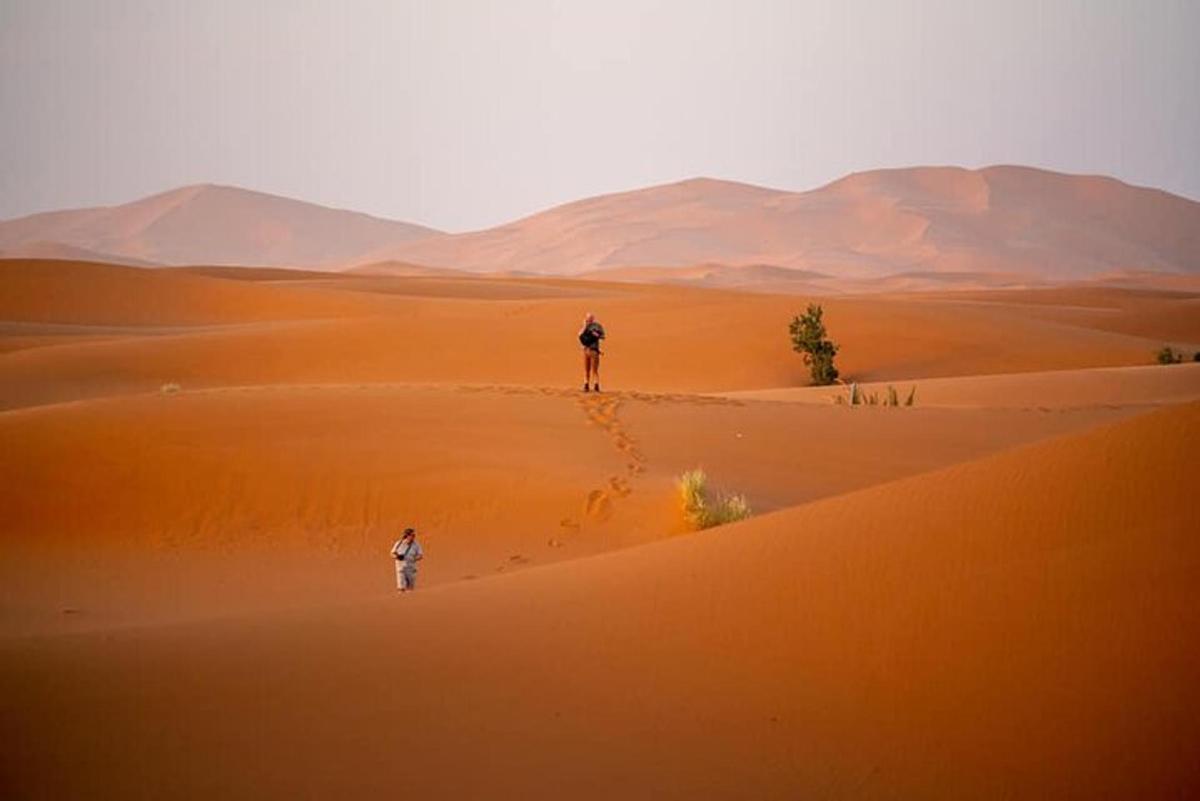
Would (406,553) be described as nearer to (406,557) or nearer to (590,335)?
(406,557)

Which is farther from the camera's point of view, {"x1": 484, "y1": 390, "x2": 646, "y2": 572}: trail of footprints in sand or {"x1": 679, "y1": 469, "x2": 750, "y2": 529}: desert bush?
{"x1": 484, "y1": 390, "x2": 646, "y2": 572}: trail of footprints in sand

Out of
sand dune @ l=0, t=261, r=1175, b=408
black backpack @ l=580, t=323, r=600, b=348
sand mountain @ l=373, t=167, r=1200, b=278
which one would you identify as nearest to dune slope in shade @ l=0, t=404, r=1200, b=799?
black backpack @ l=580, t=323, r=600, b=348

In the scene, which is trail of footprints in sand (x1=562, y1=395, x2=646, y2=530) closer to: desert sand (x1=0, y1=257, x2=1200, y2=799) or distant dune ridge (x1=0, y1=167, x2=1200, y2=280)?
desert sand (x1=0, y1=257, x2=1200, y2=799)

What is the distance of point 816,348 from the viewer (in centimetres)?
3012

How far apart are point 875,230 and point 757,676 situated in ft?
516

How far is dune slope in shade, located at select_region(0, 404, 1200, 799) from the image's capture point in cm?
428

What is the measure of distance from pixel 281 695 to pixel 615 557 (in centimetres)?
252

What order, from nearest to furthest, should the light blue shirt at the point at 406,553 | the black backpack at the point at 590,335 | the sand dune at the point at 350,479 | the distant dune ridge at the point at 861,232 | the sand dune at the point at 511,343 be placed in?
1. the light blue shirt at the point at 406,553
2. the sand dune at the point at 350,479
3. the black backpack at the point at 590,335
4. the sand dune at the point at 511,343
5. the distant dune ridge at the point at 861,232

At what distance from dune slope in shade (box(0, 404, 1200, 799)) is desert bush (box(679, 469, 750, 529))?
15.6 ft

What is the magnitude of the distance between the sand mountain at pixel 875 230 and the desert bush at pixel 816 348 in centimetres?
10139

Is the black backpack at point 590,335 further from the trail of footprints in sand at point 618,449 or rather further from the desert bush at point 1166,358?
the desert bush at point 1166,358

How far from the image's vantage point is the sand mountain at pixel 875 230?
14050 cm

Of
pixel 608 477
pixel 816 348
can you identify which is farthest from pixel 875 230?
pixel 608 477

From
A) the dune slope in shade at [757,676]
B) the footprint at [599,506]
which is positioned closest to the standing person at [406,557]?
the dune slope in shade at [757,676]
